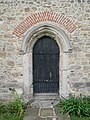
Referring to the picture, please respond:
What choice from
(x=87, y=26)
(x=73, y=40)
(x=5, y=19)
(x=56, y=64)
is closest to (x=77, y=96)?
(x=56, y=64)

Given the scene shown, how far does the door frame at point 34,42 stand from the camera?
729 cm

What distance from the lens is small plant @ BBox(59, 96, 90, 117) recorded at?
675cm

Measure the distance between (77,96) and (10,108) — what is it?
2.44m

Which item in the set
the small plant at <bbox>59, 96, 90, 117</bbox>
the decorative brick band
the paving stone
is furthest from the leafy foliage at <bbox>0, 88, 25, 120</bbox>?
the decorative brick band

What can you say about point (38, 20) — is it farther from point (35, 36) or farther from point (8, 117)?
point (8, 117)

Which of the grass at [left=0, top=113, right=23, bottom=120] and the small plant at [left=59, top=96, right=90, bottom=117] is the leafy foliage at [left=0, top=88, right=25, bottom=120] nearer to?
the grass at [left=0, top=113, right=23, bottom=120]

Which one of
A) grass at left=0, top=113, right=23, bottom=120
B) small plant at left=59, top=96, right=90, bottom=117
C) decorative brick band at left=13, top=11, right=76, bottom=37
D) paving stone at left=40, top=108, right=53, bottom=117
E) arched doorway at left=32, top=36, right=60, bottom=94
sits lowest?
grass at left=0, top=113, right=23, bottom=120

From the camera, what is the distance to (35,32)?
7.38m

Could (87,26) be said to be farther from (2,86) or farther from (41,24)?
(2,86)

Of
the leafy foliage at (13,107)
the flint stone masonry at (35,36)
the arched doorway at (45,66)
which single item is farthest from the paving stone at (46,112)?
the arched doorway at (45,66)

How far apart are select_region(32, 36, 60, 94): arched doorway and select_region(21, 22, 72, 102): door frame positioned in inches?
9.0

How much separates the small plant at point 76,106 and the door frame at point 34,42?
50cm

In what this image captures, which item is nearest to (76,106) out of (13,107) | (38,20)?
(13,107)

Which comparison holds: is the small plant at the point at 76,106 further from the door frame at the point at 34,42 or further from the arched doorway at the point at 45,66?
the arched doorway at the point at 45,66
